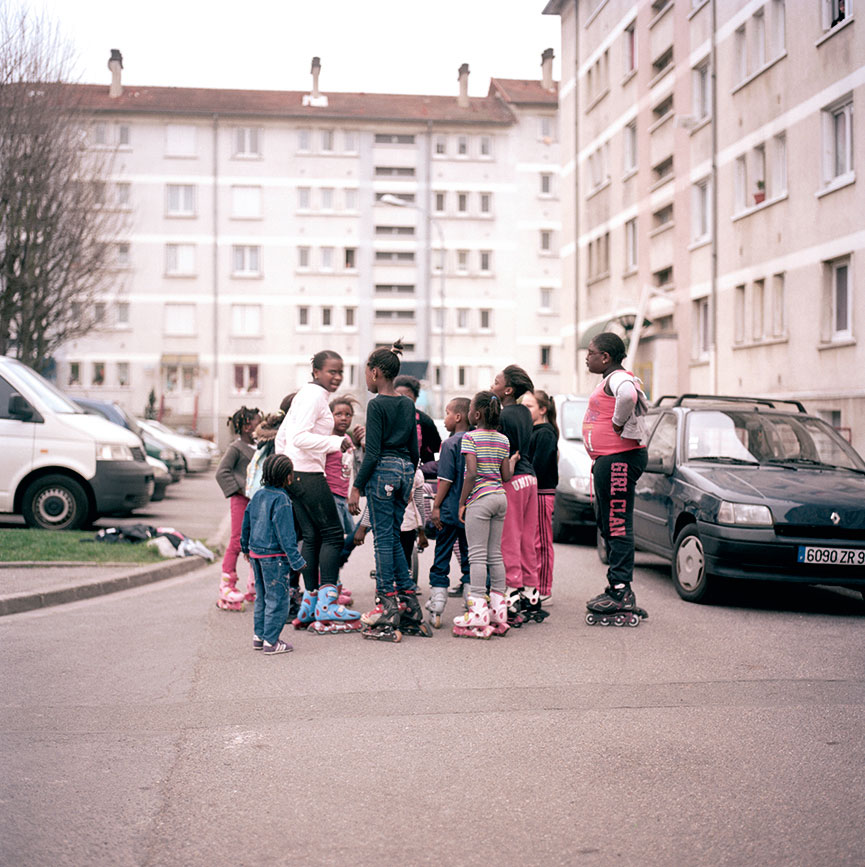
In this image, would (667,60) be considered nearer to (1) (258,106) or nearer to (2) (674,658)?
(2) (674,658)

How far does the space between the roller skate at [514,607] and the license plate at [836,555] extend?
2.17m

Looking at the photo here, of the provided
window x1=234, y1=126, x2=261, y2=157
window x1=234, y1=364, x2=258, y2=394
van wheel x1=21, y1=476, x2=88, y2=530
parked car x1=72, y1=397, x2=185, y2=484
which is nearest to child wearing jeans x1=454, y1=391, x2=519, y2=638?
van wheel x1=21, y1=476, x2=88, y2=530

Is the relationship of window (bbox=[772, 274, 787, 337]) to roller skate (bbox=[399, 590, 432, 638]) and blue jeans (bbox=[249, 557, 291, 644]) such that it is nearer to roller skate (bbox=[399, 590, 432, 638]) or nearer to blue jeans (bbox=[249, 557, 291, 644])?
roller skate (bbox=[399, 590, 432, 638])

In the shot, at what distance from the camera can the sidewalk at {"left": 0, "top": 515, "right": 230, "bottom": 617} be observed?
945cm

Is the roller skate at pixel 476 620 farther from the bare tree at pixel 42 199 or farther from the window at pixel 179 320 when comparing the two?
the window at pixel 179 320

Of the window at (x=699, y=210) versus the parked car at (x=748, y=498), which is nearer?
the parked car at (x=748, y=498)

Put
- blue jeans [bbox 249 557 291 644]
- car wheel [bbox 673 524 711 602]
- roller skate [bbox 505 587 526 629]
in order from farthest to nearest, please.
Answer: car wheel [bbox 673 524 711 602] → roller skate [bbox 505 587 526 629] → blue jeans [bbox 249 557 291 644]

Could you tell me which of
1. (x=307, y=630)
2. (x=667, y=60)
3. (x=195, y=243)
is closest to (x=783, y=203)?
(x=667, y=60)

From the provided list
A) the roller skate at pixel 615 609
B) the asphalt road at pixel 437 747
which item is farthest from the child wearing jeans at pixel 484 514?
the roller skate at pixel 615 609

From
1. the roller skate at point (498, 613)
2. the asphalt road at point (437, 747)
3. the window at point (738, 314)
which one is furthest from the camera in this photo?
the window at point (738, 314)

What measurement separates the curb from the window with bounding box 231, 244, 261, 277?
48.5 metres

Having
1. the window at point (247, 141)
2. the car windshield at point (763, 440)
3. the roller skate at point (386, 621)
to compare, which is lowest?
the roller skate at point (386, 621)

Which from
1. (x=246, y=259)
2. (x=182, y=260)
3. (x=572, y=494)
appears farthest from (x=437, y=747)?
(x=182, y=260)

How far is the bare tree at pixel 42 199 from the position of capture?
78.9 feet
